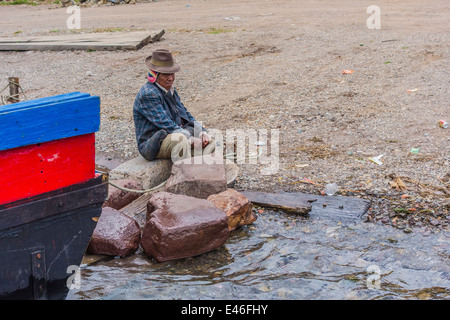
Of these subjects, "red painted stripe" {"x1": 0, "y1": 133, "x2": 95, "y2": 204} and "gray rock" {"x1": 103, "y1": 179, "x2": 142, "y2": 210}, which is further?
"gray rock" {"x1": 103, "y1": 179, "x2": 142, "y2": 210}

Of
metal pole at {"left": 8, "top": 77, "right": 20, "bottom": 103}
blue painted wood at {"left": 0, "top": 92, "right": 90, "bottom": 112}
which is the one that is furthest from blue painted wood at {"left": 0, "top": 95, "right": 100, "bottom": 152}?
metal pole at {"left": 8, "top": 77, "right": 20, "bottom": 103}

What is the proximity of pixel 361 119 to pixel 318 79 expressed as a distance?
5.69 feet

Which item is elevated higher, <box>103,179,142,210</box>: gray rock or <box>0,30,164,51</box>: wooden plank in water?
<box>0,30,164,51</box>: wooden plank in water

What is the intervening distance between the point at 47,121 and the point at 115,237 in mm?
1410

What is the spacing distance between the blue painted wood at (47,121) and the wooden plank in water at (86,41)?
8.20m

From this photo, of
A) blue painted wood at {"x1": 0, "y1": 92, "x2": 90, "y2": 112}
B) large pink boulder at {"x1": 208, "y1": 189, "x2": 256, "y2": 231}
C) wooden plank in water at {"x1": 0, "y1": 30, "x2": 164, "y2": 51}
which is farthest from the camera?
wooden plank in water at {"x1": 0, "y1": 30, "x2": 164, "y2": 51}

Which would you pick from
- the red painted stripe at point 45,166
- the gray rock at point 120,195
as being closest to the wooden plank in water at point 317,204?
the gray rock at point 120,195

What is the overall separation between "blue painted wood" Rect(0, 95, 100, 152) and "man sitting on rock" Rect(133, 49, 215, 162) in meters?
1.72

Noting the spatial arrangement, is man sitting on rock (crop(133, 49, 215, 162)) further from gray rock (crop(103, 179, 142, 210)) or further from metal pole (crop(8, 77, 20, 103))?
metal pole (crop(8, 77, 20, 103))

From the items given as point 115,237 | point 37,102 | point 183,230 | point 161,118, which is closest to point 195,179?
point 161,118

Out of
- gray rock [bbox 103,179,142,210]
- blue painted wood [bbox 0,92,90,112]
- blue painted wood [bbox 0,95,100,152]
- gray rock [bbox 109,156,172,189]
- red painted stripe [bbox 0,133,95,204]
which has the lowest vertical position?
gray rock [bbox 103,179,142,210]

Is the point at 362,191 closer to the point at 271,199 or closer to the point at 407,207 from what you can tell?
the point at 407,207

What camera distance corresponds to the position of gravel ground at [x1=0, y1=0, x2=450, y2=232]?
5.47 metres

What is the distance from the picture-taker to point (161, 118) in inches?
199
